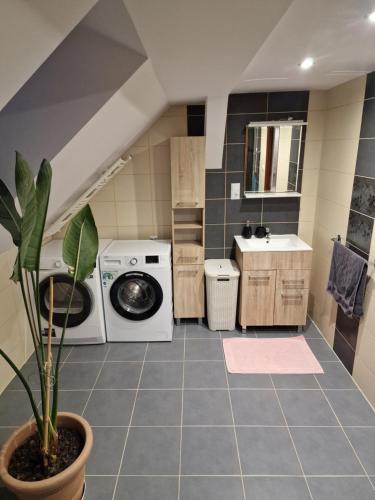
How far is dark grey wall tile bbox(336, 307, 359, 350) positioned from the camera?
2580mm

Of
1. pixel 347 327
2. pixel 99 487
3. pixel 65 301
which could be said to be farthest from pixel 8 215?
pixel 347 327

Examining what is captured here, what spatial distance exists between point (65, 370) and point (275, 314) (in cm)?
200

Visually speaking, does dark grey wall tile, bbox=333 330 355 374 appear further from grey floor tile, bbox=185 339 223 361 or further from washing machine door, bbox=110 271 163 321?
washing machine door, bbox=110 271 163 321

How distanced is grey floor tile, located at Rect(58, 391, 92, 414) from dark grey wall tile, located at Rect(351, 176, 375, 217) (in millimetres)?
2536

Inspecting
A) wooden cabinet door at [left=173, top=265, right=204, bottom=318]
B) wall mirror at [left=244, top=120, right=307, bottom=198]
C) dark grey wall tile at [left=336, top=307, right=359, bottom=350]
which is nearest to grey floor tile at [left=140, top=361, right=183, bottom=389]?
wooden cabinet door at [left=173, top=265, right=204, bottom=318]

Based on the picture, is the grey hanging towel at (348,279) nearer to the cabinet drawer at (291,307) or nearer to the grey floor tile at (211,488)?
the cabinet drawer at (291,307)

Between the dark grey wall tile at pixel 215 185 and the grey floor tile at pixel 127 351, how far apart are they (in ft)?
5.45

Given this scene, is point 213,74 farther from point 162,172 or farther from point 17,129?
point 162,172

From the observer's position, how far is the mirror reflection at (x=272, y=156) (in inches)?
125

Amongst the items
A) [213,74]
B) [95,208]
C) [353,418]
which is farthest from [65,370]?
[213,74]

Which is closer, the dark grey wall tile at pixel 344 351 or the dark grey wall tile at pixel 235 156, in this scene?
the dark grey wall tile at pixel 344 351

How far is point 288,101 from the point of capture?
310 centimetres

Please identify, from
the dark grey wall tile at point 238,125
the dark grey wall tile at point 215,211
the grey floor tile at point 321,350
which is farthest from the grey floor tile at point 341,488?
the dark grey wall tile at point 238,125

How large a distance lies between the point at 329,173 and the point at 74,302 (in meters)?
2.70
